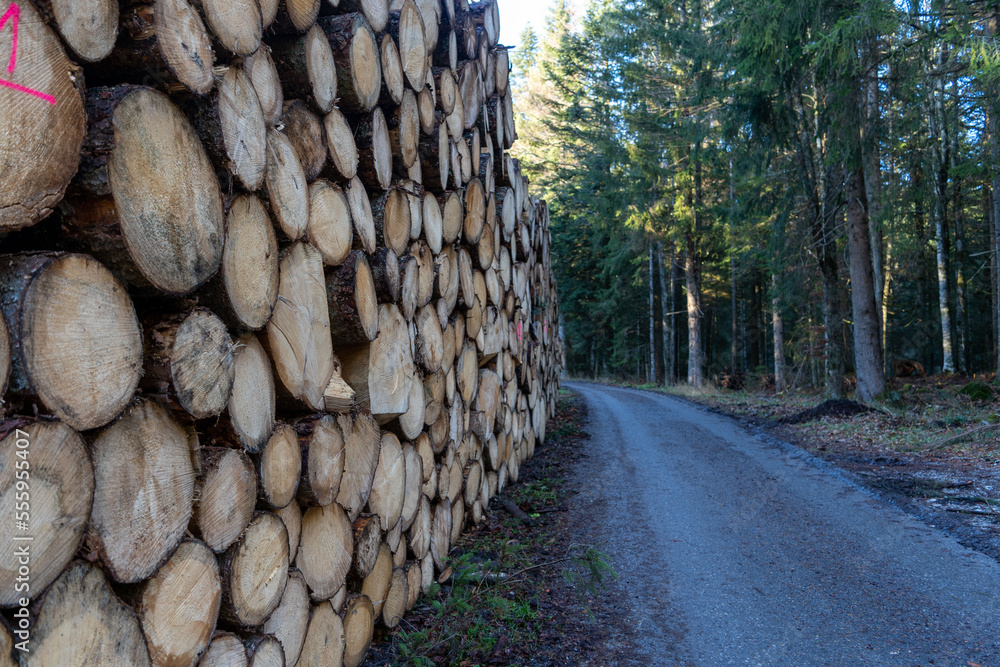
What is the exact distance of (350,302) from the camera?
2.63 m

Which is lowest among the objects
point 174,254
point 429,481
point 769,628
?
point 769,628

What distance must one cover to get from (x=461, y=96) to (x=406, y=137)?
5.08 feet

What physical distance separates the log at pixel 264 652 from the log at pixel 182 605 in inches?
9.0

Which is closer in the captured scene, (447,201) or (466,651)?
(466,651)

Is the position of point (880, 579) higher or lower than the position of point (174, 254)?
lower

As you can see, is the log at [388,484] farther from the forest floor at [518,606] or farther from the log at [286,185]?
the log at [286,185]

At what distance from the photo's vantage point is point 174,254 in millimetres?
1554

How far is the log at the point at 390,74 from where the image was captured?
10.3 feet

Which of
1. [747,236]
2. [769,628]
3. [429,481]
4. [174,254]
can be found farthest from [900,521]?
[747,236]

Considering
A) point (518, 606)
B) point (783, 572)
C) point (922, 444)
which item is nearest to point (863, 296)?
point (922, 444)

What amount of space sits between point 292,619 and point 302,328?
1.08 metres

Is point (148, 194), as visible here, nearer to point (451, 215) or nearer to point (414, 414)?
point (414, 414)

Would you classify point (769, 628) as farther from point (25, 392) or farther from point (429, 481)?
point (25, 392)

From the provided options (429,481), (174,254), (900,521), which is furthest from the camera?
(900,521)
